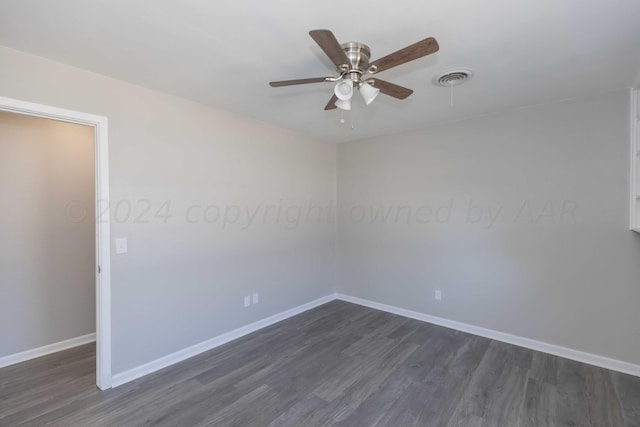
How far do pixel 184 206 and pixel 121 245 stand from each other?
2.03 ft

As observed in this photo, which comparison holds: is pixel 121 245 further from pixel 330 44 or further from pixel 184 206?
pixel 330 44

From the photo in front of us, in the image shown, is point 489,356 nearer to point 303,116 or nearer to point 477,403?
point 477,403

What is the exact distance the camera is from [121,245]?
7.83 ft

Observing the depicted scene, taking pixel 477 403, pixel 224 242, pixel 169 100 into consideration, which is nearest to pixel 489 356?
pixel 477 403

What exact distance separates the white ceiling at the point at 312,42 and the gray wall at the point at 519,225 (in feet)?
1.59

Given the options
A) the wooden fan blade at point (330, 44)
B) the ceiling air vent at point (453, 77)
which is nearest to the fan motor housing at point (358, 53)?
the wooden fan blade at point (330, 44)

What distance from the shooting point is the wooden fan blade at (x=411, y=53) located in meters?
1.39

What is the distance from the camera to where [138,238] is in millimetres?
2486

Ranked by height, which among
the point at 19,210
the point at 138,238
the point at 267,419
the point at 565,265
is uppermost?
the point at 19,210

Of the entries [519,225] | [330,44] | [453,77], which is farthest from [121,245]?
[519,225]

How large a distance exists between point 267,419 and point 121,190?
2.08 m

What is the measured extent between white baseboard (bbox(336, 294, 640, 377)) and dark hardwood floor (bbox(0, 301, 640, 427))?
0.28ft

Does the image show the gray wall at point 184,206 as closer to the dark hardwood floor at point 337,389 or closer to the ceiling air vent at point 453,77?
the dark hardwood floor at point 337,389

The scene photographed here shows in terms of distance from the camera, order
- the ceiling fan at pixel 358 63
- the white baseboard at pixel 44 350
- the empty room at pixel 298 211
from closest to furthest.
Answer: the ceiling fan at pixel 358 63
the empty room at pixel 298 211
the white baseboard at pixel 44 350
